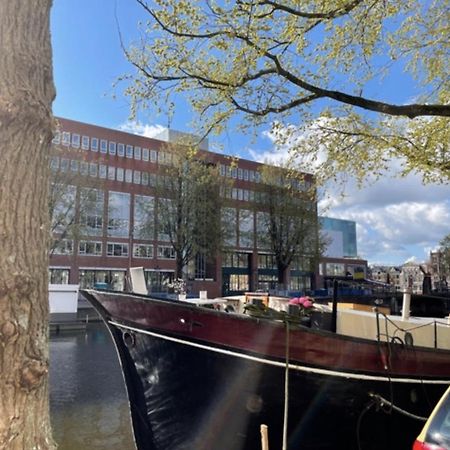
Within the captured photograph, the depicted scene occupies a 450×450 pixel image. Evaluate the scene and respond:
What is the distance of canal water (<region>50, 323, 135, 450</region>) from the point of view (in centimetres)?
1010

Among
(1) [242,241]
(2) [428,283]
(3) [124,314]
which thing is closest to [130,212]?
(1) [242,241]

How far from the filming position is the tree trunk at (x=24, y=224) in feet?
6.63

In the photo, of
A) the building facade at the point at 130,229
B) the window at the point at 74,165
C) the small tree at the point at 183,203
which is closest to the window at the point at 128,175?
the building facade at the point at 130,229

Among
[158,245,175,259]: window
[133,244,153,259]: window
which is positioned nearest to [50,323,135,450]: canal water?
[133,244,153,259]: window

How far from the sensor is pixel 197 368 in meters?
5.82

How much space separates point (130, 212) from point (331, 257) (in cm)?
4918

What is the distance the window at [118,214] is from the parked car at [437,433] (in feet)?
182

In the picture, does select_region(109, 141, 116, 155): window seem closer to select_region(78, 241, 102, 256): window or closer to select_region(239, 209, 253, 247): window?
select_region(78, 241, 102, 256): window

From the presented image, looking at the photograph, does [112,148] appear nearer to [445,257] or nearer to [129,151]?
[129,151]

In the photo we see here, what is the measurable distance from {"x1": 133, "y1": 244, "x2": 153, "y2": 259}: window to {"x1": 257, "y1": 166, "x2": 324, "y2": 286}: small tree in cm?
1598

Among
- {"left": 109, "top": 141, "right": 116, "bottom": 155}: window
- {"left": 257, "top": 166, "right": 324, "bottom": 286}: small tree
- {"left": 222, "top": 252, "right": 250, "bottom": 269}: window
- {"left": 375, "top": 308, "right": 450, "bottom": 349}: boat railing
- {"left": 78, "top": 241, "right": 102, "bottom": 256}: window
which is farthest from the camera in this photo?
{"left": 222, "top": 252, "right": 250, "bottom": 269}: window

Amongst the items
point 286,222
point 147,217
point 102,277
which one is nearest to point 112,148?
point 147,217

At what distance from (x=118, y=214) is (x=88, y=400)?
152 ft

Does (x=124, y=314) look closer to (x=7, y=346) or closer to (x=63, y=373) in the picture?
(x=7, y=346)
